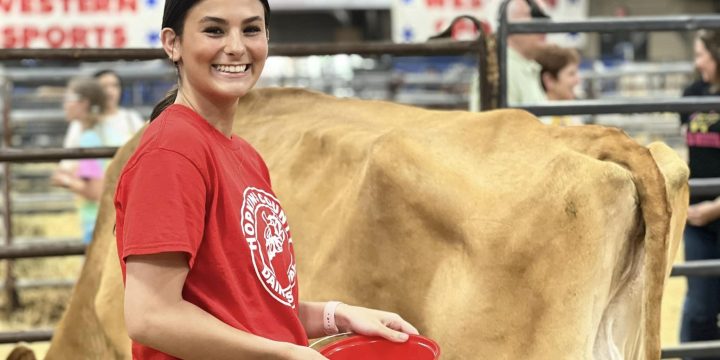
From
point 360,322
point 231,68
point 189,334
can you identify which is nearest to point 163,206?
point 189,334

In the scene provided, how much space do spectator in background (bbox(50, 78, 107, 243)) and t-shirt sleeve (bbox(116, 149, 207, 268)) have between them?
5033 millimetres

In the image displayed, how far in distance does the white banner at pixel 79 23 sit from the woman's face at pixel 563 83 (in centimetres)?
308

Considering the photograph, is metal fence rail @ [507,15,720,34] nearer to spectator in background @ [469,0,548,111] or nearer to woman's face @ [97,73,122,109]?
spectator in background @ [469,0,548,111]

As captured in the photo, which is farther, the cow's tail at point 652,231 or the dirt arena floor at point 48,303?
the dirt arena floor at point 48,303

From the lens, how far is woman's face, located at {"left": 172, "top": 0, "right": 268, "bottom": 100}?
185 cm

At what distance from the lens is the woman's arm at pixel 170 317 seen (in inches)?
67.3

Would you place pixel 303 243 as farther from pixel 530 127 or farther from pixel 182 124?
pixel 182 124

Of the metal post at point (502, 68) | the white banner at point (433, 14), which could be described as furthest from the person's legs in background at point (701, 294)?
the white banner at point (433, 14)

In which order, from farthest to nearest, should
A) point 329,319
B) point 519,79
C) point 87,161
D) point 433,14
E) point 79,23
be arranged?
point 433,14, point 79,23, point 87,161, point 519,79, point 329,319

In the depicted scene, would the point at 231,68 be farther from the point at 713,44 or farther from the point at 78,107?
the point at 78,107

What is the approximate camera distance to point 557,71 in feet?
18.1

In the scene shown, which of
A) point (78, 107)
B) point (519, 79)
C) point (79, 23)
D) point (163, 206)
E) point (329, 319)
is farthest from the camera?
point (79, 23)

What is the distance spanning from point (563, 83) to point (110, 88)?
3.28 meters

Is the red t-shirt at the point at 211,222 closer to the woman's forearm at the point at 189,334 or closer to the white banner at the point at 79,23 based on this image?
the woman's forearm at the point at 189,334
